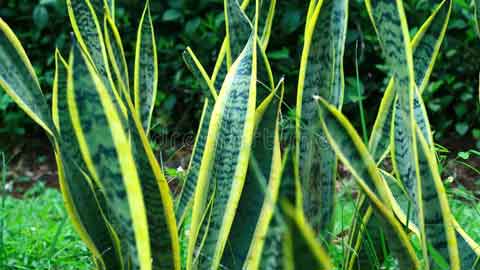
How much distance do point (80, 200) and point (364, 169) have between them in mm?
347

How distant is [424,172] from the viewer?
83 cm

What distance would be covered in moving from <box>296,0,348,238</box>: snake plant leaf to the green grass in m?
0.44

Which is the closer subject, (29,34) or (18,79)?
(18,79)

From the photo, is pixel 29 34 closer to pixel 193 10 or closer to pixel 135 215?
pixel 193 10

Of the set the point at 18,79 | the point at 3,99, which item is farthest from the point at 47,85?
the point at 18,79

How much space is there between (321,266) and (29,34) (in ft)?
12.1

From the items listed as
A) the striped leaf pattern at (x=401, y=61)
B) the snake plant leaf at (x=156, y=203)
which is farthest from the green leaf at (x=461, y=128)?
the snake plant leaf at (x=156, y=203)

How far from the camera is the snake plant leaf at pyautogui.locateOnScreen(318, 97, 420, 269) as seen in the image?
2.50ft

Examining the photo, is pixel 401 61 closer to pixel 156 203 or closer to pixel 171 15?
pixel 156 203

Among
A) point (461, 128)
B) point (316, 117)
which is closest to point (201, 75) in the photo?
point (316, 117)

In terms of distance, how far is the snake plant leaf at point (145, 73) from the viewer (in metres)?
1.27

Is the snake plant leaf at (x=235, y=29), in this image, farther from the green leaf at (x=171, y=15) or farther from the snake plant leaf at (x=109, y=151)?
the green leaf at (x=171, y=15)

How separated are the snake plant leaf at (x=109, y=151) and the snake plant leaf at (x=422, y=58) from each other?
0.41 meters

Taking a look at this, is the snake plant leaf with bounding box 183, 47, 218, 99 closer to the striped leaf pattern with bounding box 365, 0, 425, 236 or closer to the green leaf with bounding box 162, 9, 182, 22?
the striped leaf pattern with bounding box 365, 0, 425, 236
